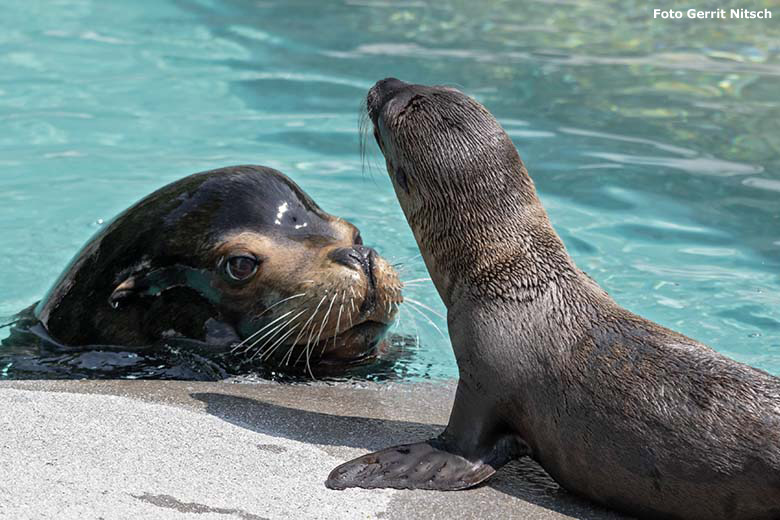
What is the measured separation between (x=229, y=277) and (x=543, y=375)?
1866mm

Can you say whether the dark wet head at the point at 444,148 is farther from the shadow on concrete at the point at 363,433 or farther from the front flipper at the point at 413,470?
the front flipper at the point at 413,470

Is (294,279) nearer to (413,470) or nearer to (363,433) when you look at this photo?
(363,433)

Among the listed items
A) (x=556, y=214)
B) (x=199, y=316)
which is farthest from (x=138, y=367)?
(x=556, y=214)

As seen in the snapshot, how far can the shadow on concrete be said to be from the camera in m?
3.91

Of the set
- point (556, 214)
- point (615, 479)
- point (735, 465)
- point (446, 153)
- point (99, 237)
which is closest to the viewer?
point (735, 465)

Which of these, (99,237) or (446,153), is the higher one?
(446,153)

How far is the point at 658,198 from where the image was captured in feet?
28.3

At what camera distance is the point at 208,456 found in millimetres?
3893

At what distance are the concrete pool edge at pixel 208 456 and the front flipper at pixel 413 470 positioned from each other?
44 millimetres

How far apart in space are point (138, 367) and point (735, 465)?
2.87m

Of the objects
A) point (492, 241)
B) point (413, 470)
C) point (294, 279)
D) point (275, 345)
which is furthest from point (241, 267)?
point (413, 470)

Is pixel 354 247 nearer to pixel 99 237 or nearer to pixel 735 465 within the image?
pixel 99 237

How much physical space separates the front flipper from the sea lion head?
0.67m

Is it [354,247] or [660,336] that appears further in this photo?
[354,247]
